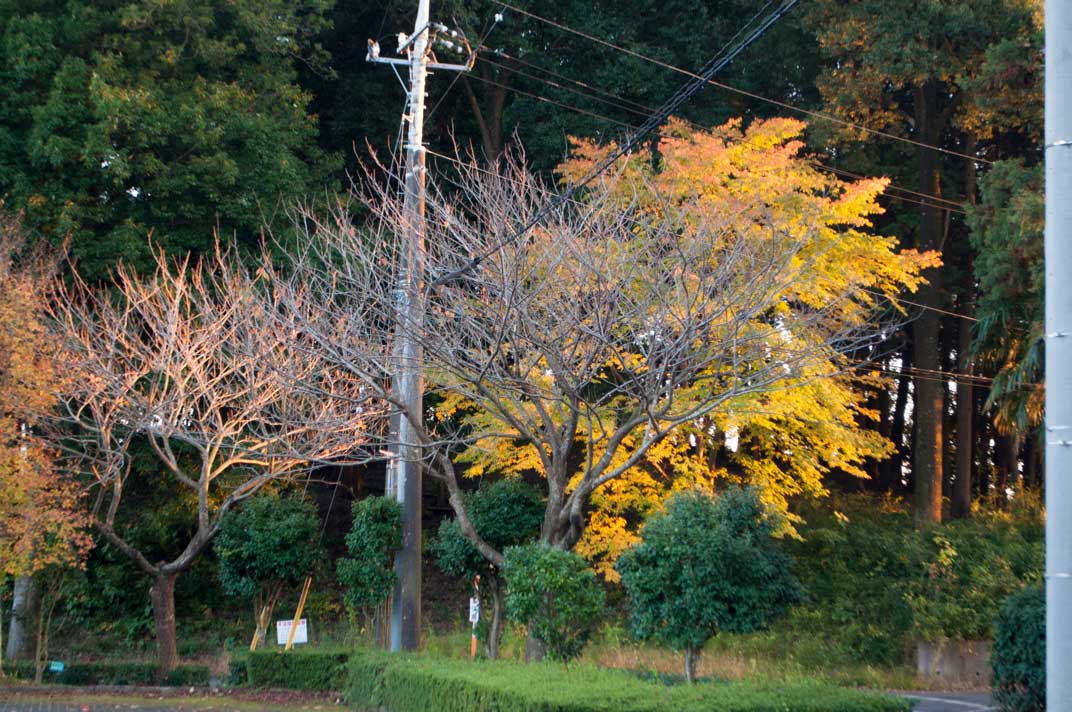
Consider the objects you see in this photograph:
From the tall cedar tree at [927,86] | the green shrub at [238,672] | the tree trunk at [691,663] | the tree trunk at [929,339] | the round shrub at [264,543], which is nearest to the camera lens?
the tree trunk at [691,663]

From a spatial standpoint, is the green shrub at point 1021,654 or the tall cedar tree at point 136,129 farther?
the tall cedar tree at point 136,129

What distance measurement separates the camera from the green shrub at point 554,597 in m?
12.4

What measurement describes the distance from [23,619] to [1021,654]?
68.1 ft

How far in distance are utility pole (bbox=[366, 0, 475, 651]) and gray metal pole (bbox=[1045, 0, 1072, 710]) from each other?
7.76m

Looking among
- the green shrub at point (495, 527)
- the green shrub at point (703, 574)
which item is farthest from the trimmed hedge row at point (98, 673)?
the green shrub at point (703, 574)

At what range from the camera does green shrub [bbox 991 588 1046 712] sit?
9570 millimetres

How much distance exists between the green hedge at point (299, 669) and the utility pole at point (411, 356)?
141cm

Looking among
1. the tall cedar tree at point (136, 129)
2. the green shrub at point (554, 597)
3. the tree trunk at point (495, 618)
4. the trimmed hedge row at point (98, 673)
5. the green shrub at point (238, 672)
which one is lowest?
the trimmed hedge row at point (98, 673)

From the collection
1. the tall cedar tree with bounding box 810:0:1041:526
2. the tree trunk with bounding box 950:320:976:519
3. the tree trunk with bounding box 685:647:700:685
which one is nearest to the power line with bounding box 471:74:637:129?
the tall cedar tree with bounding box 810:0:1041:526

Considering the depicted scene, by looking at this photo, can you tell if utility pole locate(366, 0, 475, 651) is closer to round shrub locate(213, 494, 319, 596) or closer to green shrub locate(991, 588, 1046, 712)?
round shrub locate(213, 494, 319, 596)

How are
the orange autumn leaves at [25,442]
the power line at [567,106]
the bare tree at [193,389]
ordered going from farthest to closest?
1. the power line at [567,106]
2. the bare tree at [193,389]
3. the orange autumn leaves at [25,442]

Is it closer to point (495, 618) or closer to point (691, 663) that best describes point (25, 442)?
point (495, 618)

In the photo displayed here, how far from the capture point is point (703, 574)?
12219 mm

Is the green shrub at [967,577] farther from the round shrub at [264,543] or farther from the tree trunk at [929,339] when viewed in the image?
the round shrub at [264,543]
